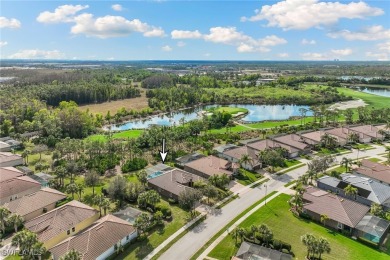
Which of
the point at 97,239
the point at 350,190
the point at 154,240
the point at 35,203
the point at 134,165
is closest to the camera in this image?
the point at 97,239

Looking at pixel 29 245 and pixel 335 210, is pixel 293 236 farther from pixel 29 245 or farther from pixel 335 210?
pixel 29 245

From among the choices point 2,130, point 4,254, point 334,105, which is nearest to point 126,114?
point 2,130

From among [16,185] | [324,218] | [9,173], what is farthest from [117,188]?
[324,218]

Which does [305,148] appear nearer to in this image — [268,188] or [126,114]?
[268,188]

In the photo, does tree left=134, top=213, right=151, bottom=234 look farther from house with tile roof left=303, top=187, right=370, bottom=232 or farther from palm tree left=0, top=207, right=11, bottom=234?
house with tile roof left=303, top=187, right=370, bottom=232

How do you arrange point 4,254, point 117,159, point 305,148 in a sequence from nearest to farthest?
point 4,254, point 117,159, point 305,148

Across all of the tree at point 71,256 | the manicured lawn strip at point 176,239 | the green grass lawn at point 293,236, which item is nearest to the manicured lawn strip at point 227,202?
the manicured lawn strip at point 176,239

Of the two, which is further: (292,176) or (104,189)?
(292,176)
